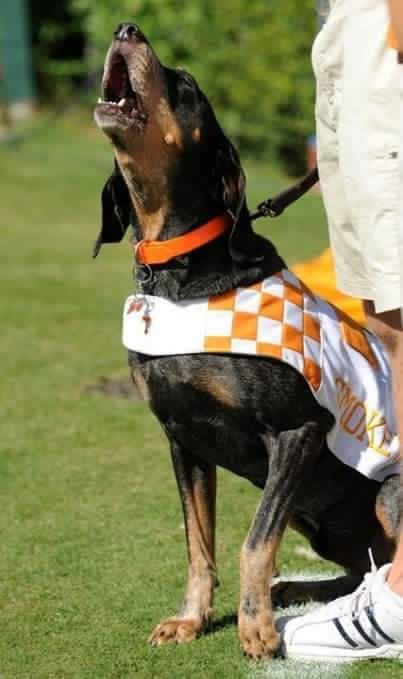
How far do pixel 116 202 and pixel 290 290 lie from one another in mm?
712

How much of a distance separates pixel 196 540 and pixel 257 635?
1.45ft

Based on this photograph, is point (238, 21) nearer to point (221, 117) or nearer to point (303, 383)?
point (221, 117)

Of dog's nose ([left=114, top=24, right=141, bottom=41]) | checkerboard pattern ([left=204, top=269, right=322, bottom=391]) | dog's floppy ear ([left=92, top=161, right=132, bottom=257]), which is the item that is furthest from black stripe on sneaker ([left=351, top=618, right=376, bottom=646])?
dog's nose ([left=114, top=24, right=141, bottom=41])

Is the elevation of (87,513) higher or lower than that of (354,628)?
lower

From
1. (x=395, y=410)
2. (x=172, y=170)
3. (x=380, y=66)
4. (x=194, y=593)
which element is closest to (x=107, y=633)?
(x=194, y=593)

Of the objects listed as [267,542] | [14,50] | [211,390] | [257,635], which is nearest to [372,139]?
[211,390]

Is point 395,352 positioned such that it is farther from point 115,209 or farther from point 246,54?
Answer: point 246,54

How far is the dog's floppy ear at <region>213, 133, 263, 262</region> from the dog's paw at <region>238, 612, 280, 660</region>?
1098mm

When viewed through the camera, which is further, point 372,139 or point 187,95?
point 187,95

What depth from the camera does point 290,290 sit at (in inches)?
163

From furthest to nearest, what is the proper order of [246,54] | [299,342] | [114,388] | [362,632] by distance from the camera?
[246,54] < [114,388] < [299,342] < [362,632]

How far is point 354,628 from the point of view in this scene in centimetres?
395

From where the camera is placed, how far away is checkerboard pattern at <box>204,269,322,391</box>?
3998 millimetres

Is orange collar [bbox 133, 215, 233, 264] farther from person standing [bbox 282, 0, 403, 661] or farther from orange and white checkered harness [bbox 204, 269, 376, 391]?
person standing [bbox 282, 0, 403, 661]
